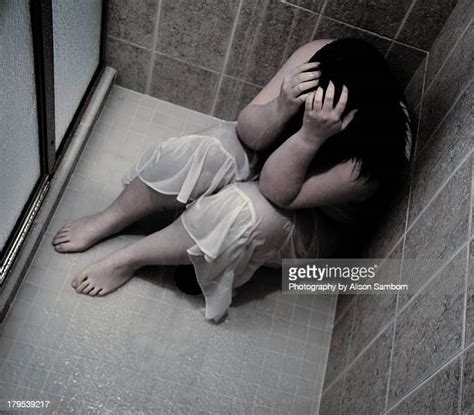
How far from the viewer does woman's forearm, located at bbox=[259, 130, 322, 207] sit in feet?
3.17

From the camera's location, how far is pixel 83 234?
121 centimetres

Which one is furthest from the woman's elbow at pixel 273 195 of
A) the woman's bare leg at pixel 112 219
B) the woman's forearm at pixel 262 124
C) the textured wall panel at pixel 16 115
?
the textured wall panel at pixel 16 115

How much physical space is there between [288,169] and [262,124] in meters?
0.14

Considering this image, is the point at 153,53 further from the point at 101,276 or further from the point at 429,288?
the point at 429,288

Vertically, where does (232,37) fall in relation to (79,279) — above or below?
above

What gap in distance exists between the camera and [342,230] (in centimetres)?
121

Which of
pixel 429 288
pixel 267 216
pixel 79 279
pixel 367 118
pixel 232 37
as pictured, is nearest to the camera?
pixel 429 288

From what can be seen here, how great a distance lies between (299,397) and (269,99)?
64cm

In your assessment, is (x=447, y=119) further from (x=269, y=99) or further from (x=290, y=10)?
(x=290, y=10)

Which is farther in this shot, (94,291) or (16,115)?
(94,291)

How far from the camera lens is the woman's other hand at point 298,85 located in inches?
38.1

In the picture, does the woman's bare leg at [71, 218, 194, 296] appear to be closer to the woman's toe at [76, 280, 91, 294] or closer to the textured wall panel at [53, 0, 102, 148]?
the woman's toe at [76, 280, 91, 294]

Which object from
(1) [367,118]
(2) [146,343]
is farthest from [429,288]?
(2) [146,343]

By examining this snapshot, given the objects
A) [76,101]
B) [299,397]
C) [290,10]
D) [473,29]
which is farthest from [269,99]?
[299,397]
